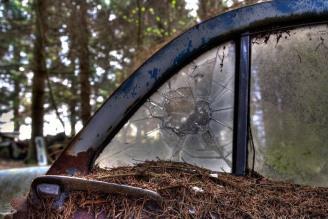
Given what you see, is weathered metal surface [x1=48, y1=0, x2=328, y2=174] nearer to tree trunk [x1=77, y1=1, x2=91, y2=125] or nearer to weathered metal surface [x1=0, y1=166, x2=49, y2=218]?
weathered metal surface [x1=0, y1=166, x2=49, y2=218]

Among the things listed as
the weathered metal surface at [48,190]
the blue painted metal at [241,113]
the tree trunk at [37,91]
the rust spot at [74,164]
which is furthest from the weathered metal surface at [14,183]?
the tree trunk at [37,91]

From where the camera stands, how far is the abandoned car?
2.01 m

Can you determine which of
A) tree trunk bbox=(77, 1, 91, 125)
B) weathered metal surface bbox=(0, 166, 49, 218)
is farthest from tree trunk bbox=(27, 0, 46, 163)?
weathered metal surface bbox=(0, 166, 49, 218)

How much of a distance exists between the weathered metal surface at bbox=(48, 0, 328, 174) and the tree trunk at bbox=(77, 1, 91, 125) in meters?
5.80

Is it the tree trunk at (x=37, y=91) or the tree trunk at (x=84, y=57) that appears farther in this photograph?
the tree trunk at (x=37, y=91)

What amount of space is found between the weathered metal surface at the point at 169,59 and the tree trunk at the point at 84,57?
5.80 m

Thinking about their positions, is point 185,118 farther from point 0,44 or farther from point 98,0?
point 0,44

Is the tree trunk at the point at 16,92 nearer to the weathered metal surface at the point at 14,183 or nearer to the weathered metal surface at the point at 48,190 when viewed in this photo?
the weathered metal surface at the point at 14,183

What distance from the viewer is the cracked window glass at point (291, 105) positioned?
6.69ft

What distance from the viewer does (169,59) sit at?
203 centimetres

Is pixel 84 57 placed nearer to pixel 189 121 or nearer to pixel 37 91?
pixel 37 91

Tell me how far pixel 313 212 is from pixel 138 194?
75cm

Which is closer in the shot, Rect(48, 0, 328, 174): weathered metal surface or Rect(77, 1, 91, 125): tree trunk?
Rect(48, 0, 328, 174): weathered metal surface

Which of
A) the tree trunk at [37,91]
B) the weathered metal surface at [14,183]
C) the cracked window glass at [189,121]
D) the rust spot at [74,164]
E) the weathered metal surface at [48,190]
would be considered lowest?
the weathered metal surface at [14,183]
